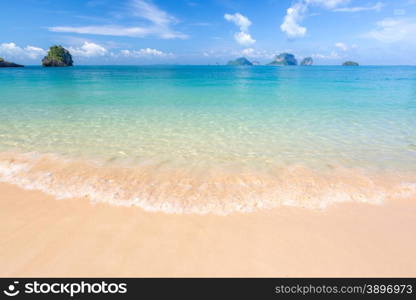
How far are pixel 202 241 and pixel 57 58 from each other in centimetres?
17001

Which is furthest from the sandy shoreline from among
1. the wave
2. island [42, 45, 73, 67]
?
island [42, 45, 73, 67]

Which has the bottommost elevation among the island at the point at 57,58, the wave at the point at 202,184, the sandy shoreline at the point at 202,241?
the sandy shoreline at the point at 202,241

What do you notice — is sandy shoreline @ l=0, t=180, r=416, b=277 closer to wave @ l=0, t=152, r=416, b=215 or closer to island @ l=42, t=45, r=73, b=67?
wave @ l=0, t=152, r=416, b=215

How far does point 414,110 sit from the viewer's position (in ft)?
45.9

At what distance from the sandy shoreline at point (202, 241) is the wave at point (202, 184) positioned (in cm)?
30

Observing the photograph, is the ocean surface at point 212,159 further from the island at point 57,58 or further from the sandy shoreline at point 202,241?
the island at point 57,58

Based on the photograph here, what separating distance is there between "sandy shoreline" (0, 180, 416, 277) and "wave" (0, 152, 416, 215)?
0.30m

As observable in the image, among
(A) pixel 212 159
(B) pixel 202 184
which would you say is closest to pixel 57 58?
(A) pixel 212 159

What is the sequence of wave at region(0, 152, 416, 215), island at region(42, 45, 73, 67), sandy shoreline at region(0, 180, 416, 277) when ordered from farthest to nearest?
1. island at region(42, 45, 73, 67)
2. wave at region(0, 152, 416, 215)
3. sandy shoreline at region(0, 180, 416, 277)

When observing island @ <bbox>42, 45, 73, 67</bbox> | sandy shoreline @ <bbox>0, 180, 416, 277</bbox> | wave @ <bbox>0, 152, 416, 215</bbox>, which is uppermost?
island @ <bbox>42, 45, 73, 67</bbox>

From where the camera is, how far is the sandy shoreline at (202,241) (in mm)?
2984

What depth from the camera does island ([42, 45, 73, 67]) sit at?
129125 millimetres

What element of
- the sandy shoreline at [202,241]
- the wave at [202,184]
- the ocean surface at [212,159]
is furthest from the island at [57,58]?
the sandy shoreline at [202,241]

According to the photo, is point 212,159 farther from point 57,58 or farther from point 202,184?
point 57,58
